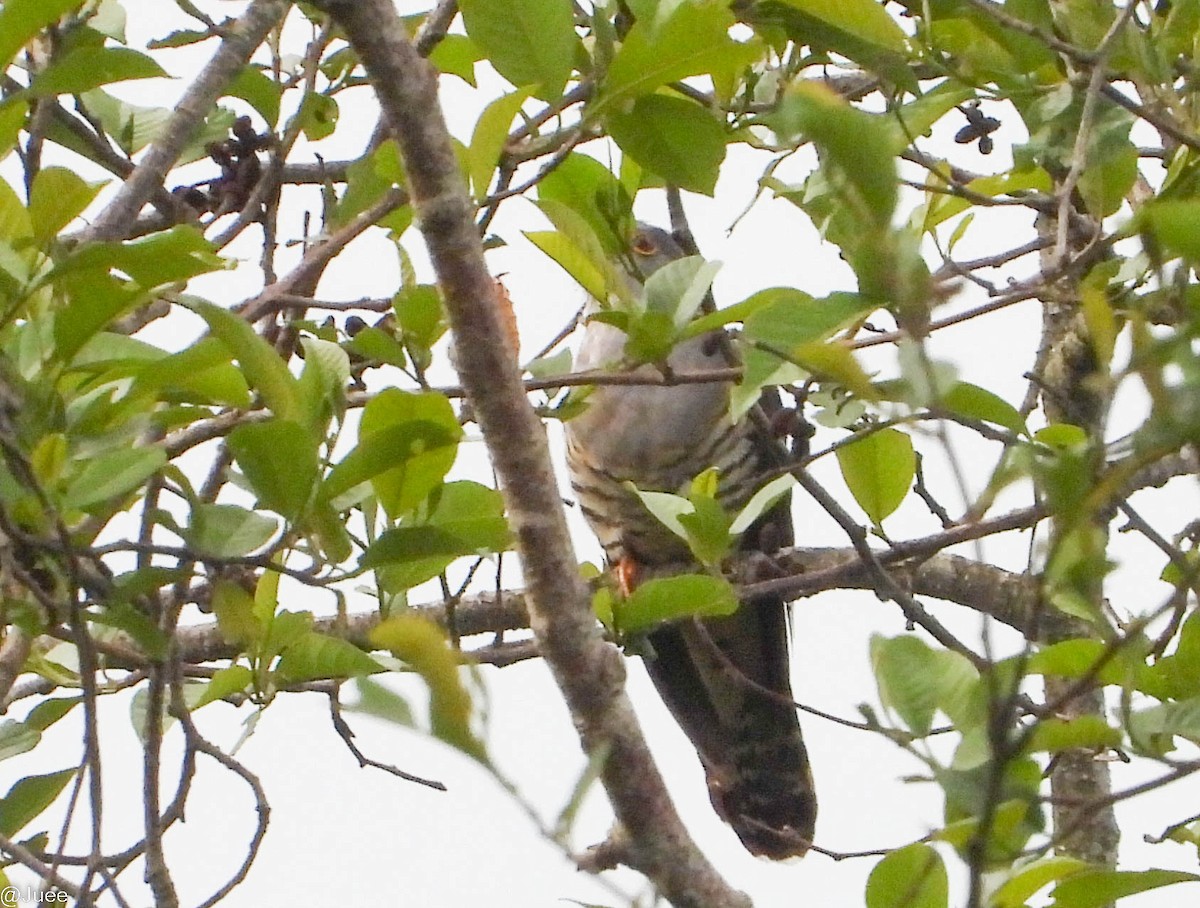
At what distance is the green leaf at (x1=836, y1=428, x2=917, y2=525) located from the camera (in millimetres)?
1835

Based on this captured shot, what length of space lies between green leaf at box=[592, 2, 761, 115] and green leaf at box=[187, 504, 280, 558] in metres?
0.53

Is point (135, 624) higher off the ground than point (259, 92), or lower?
lower

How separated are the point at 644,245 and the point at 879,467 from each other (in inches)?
75.2

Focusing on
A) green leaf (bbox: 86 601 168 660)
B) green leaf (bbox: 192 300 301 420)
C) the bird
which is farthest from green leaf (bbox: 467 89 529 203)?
the bird

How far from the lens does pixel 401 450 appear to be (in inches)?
55.8

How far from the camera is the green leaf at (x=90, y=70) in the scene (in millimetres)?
1465

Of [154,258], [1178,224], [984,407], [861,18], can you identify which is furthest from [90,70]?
[1178,224]

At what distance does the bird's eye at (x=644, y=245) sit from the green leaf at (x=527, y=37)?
78.2 inches

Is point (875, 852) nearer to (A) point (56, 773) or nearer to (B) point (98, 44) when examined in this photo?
(A) point (56, 773)

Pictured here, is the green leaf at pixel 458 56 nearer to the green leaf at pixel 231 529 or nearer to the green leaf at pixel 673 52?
the green leaf at pixel 673 52

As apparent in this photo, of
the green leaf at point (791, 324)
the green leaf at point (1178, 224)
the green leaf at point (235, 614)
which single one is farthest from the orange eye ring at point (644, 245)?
the green leaf at point (1178, 224)

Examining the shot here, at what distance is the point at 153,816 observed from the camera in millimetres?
1522

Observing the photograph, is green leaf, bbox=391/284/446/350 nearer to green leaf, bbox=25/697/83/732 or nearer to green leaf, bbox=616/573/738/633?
green leaf, bbox=616/573/738/633

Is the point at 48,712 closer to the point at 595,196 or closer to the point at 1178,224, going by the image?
the point at 595,196
